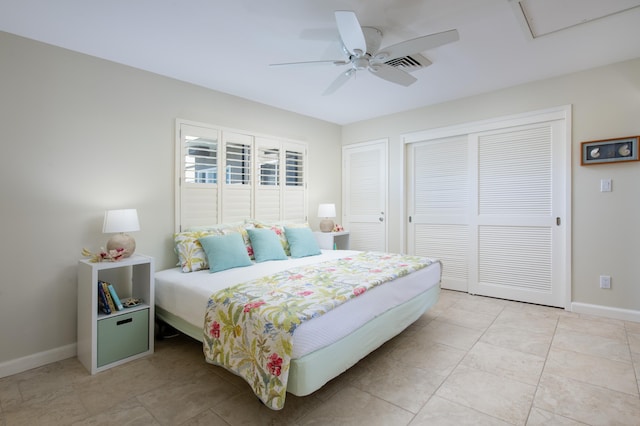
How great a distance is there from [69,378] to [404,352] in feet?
8.15

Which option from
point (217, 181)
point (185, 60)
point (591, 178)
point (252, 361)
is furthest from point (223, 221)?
point (591, 178)

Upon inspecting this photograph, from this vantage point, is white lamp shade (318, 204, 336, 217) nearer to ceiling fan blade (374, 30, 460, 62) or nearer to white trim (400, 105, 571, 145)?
white trim (400, 105, 571, 145)

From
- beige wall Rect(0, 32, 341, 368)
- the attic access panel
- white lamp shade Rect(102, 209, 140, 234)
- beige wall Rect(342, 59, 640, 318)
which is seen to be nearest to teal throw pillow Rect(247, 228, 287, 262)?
beige wall Rect(0, 32, 341, 368)

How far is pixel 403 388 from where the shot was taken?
2033 mm

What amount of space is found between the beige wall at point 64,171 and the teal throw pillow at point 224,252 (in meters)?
0.59

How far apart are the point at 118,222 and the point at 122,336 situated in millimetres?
897

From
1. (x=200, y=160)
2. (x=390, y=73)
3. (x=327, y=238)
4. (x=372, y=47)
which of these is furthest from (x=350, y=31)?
(x=327, y=238)

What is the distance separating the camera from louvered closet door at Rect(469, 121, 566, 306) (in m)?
3.45

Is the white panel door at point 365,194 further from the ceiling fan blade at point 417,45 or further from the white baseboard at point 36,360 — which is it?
the white baseboard at point 36,360

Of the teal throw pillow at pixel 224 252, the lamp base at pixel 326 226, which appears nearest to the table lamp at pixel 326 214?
the lamp base at pixel 326 226

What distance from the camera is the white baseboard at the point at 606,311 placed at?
302 centimetres

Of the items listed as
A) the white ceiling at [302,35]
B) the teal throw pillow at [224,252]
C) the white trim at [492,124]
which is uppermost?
the white ceiling at [302,35]

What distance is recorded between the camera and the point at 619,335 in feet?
8.98

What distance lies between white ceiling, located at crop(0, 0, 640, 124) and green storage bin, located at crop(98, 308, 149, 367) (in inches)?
85.7
